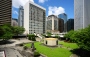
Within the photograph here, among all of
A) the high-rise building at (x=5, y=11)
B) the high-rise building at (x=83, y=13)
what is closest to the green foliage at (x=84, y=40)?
the high-rise building at (x=5, y=11)

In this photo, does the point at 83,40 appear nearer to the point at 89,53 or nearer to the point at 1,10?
the point at 89,53

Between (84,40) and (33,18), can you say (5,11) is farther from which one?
(84,40)

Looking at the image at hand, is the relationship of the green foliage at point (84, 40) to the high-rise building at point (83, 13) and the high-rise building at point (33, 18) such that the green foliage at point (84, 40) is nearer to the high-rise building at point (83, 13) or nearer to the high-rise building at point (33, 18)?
the high-rise building at point (33, 18)

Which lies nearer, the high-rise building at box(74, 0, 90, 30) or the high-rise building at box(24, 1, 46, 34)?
the high-rise building at box(24, 1, 46, 34)

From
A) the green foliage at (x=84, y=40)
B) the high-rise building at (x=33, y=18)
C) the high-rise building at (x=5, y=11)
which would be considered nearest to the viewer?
the green foliage at (x=84, y=40)

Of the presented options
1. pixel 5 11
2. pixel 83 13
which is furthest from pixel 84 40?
pixel 83 13

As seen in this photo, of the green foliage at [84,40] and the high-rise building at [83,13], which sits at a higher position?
the high-rise building at [83,13]

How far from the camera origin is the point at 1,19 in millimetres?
110438

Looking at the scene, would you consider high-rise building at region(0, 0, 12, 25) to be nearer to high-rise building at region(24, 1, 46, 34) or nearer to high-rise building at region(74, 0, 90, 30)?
high-rise building at region(24, 1, 46, 34)

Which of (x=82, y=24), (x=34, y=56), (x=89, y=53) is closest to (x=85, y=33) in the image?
(x=89, y=53)

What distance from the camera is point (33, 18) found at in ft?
Answer: 397

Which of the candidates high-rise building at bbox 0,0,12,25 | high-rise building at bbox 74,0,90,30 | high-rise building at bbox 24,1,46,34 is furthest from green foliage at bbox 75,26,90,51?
high-rise building at bbox 74,0,90,30

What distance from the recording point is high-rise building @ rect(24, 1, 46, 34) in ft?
378

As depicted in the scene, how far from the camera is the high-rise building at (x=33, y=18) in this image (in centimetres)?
11518
